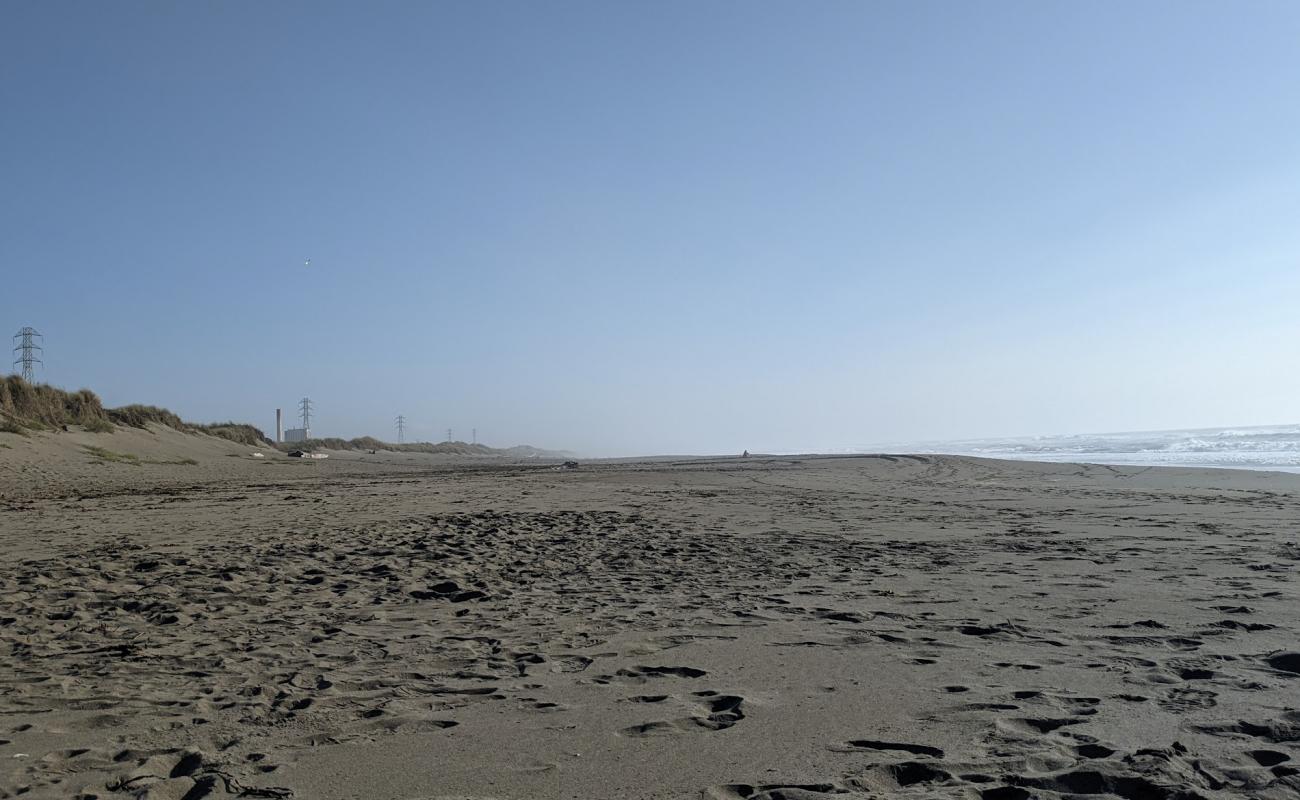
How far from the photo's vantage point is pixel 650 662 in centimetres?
405

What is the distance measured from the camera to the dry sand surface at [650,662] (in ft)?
8.81

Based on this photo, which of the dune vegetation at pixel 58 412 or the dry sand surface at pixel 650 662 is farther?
the dune vegetation at pixel 58 412

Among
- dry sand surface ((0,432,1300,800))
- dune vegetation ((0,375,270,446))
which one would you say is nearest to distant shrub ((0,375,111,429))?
dune vegetation ((0,375,270,446))

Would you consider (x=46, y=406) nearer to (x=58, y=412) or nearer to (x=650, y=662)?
(x=58, y=412)

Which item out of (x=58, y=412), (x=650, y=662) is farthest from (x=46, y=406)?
(x=650, y=662)

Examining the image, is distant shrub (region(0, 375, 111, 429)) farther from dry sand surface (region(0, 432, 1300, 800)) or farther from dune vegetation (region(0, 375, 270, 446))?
dry sand surface (region(0, 432, 1300, 800))

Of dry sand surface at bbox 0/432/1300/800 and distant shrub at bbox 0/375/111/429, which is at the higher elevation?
distant shrub at bbox 0/375/111/429

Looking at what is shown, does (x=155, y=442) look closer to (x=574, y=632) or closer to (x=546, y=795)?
(x=574, y=632)

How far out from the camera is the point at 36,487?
49.4 feet

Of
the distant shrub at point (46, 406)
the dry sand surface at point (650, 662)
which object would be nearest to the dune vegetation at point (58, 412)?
the distant shrub at point (46, 406)

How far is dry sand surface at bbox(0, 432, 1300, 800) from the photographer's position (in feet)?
8.81

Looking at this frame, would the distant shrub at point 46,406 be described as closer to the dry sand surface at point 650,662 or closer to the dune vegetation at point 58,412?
the dune vegetation at point 58,412

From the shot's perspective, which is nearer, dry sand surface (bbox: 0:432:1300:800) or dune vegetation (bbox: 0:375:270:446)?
dry sand surface (bbox: 0:432:1300:800)

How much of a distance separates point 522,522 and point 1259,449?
30915 millimetres
